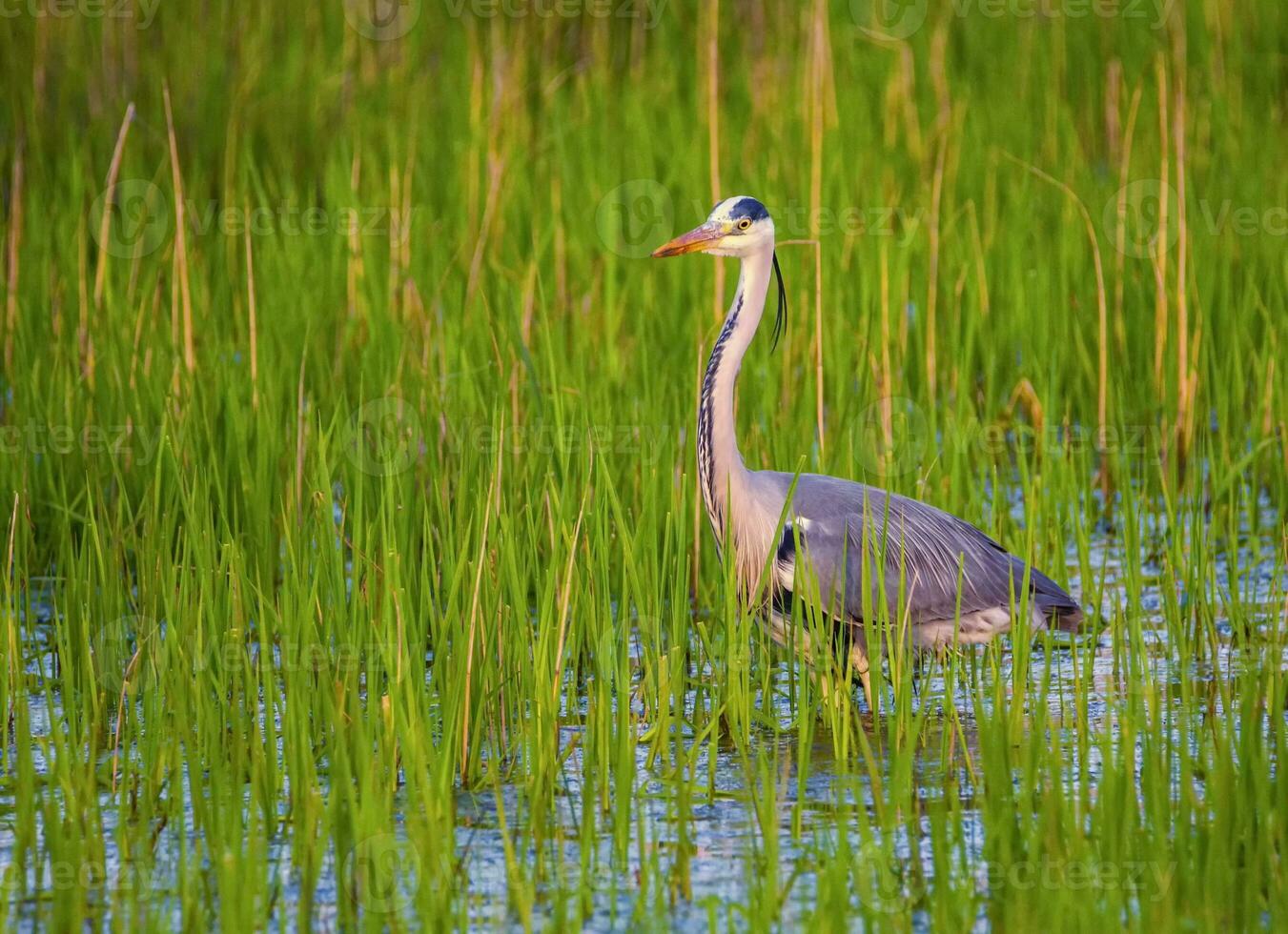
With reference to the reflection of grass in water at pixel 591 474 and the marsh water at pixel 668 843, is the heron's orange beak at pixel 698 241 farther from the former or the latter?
the marsh water at pixel 668 843

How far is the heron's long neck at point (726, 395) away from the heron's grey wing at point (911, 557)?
21 centimetres

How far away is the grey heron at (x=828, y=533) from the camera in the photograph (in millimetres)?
4516

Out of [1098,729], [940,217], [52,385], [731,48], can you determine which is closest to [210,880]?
[1098,729]

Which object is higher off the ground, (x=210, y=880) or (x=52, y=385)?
(x=52, y=385)

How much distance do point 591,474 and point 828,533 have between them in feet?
2.13

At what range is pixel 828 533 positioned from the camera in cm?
460

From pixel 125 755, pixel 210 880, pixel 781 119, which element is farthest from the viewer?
pixel 781 119

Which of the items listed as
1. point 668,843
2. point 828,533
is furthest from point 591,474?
point 668,843

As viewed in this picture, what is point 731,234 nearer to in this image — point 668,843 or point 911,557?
point 911,557

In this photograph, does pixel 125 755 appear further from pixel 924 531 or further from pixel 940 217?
pixel 940 217

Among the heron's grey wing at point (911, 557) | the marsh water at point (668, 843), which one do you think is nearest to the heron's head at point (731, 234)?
the heron's grey wing at point (911, 557)

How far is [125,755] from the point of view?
3.44m

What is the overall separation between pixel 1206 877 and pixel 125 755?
6.74 ft

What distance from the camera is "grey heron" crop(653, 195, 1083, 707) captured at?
14.8 feet
